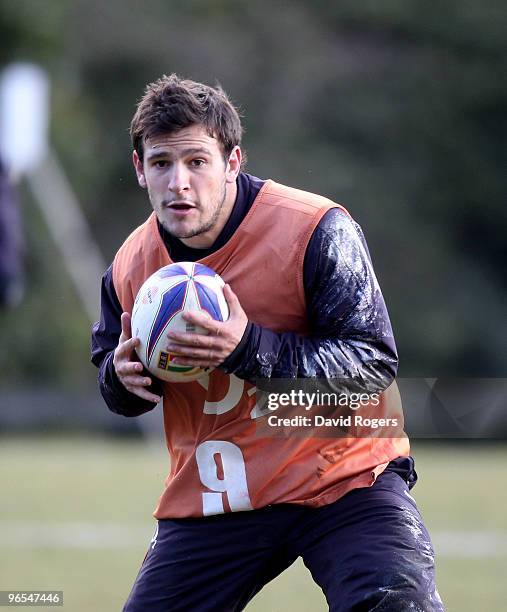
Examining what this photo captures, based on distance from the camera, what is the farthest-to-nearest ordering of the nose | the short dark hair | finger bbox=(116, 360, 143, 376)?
1. the short dark hair
2. the nose
3. finger bbox=(116, 360, 143, 376)

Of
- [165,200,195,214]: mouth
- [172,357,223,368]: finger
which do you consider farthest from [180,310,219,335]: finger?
[165,200,195,214]: mouth

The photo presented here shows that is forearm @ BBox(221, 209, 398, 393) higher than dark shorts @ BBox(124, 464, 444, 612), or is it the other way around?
forearm @ BBox(221, 209, 398, 393)

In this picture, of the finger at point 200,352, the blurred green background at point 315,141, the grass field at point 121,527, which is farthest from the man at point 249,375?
the blurred green background at point 315,141

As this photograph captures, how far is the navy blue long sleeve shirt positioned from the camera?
4.18m

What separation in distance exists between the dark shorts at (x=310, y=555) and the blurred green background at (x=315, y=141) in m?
15.7

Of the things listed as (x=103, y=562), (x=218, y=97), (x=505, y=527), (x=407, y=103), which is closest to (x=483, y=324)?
(x=407, y=103)

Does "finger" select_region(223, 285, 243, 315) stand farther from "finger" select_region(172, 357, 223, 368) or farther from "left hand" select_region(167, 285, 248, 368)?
"finger" select_region(172, 357, 223, 368)

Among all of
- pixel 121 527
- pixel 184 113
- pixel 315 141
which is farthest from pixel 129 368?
pixel 315 141

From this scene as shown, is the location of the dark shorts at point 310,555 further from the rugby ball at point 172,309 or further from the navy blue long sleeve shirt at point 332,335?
the rugby ball at point 172,309

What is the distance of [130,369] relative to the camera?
4.24 m

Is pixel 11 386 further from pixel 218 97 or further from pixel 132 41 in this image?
pixel 218 97

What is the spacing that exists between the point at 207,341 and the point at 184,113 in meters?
0.91

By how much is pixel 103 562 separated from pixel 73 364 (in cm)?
1751

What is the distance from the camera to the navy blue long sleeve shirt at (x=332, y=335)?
4176 millimetres
